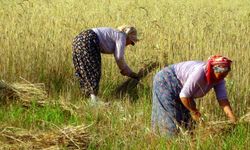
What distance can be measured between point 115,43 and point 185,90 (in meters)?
1.77

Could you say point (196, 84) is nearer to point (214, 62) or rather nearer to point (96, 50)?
point (214, 62)

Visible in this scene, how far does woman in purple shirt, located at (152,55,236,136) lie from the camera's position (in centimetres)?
441

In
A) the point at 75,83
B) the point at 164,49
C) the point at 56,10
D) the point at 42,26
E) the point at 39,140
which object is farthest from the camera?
the point at 56,10

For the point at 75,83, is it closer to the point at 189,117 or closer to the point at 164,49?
the point at 164,49

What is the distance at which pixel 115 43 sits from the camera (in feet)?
19.9

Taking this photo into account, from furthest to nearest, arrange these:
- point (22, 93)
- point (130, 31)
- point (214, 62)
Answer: point (130, 31) → point (22, 93) → point (214, 62)

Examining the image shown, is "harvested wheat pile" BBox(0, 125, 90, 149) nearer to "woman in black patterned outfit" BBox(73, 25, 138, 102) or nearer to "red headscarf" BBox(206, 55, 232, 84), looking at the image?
"red headscarf" BBox(206, 55, 232, 84)

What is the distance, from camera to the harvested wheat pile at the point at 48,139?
390 centimetres

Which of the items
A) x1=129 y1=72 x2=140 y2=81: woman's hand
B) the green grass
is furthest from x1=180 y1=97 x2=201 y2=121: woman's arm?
x1=129 y1=72 x2=140 y2=81: woman's hand

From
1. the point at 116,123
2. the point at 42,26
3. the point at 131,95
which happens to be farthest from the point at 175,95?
the point at 42,26

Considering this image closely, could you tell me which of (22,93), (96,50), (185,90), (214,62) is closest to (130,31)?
(96,50)

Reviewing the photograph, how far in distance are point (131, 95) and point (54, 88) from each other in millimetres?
979

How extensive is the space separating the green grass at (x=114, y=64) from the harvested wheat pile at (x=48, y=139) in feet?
0.40

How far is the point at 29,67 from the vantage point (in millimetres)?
6648
